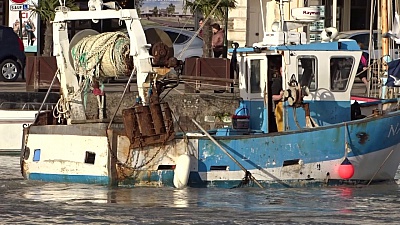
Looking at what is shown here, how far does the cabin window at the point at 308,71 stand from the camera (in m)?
19.4

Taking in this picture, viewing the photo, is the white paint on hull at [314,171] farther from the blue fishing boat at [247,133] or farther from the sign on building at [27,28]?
the sign on building at [27,28]

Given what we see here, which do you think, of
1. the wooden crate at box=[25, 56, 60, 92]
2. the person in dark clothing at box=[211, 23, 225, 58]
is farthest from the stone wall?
the person in dark clothing at box=[211, 23, 225, 58]

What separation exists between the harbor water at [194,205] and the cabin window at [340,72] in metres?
1.60

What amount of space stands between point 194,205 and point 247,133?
261 centimetres

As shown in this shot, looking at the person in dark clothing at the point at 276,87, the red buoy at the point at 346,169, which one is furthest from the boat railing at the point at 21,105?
the red buoy at the point at 346,169

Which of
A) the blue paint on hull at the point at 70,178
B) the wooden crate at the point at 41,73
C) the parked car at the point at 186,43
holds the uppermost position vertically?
the parked car at the point at 186,43

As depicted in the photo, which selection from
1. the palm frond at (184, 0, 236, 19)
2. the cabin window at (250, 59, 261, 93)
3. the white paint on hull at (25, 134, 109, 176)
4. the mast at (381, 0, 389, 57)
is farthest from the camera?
the palm frond at (184, 0, 236, 19)

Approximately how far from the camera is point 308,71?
19484 millimetres

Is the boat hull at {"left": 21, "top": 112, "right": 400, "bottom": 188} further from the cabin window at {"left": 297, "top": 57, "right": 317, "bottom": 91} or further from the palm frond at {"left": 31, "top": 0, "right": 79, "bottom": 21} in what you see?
the palm frond at {"left": 31, "top": 0, "right": 79, "bottom": 21}

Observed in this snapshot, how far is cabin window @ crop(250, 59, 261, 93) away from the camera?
19861 millimetres

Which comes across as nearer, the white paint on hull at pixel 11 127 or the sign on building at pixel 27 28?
the white paint on hull at pixel 11 127

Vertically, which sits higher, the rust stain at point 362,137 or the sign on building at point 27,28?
the sign on building at point 27,28

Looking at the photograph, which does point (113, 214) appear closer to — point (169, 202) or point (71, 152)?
point (169, 202)

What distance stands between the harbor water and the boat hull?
17 centimetres
